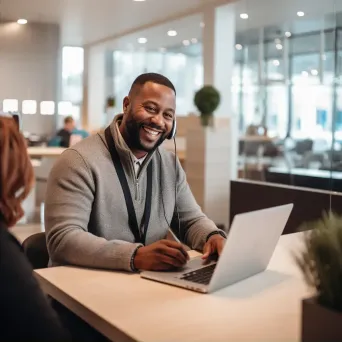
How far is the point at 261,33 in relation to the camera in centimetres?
1033

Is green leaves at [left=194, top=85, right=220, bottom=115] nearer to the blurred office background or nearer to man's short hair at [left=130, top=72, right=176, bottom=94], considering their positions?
the blurred office background

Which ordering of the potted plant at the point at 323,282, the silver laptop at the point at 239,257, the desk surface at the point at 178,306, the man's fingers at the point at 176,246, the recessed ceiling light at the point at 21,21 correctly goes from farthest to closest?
the recessed ceiling light at the point at 21,21
the man's fingers at the point at 176,246
the silver laptop at the point at 239,257
the desk surface at the point at 178,306
the potted plant at the point at 323,282

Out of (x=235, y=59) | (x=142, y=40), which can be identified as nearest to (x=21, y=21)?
(x=142, y=40)

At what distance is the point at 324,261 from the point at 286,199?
152 inches

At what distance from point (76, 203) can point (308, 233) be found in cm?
95

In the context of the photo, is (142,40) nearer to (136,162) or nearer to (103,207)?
(136,162)

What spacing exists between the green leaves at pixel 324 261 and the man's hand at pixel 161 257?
0.58 metres

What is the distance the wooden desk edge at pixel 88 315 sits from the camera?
121 centimetres

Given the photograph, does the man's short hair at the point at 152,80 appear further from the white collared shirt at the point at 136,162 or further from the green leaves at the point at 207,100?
the green leaves at the point at 207,100

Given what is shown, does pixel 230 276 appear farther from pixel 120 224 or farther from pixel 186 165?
pixel 186 165

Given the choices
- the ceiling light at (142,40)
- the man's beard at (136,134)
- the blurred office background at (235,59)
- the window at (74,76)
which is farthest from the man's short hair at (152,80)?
the ceiling light at (142,40)

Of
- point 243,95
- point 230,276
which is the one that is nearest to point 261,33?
point 243,95

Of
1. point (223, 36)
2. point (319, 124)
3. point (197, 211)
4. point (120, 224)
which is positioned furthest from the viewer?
point (319, 124)

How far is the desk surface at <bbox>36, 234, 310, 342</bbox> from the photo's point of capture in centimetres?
120
